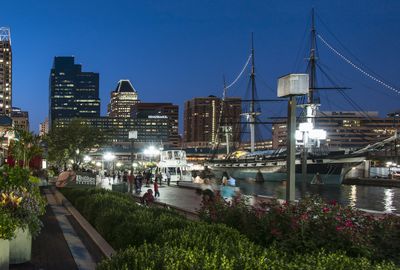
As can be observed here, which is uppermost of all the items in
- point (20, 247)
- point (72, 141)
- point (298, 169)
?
point (72, 141)

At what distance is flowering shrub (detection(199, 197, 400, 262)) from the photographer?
6.98 metres

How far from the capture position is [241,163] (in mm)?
92812

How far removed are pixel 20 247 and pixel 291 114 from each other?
19.8 feet

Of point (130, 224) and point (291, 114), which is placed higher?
point (291, 114)

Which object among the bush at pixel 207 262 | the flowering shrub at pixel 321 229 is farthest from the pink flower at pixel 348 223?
the bush at pixel 207 262

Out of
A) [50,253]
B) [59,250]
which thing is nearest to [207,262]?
[50,253]

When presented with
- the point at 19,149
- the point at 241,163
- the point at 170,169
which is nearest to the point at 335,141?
the point at 241,163

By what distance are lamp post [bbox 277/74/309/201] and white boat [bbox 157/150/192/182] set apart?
41466 mm

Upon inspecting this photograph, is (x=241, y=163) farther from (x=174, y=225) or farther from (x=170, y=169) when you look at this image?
(x=174, y=225)

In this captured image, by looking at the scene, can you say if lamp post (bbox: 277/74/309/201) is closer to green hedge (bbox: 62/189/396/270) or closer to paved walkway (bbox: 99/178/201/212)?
green hedge (bbox: 62/189/396/270)

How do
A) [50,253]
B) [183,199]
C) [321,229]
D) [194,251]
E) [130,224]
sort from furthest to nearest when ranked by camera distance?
[183,199], [50,253], [130,224], [321,229], [194,251]

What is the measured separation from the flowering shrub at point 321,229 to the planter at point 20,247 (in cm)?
377

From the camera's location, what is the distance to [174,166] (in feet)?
178

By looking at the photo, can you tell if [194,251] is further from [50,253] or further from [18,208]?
[50,253]
